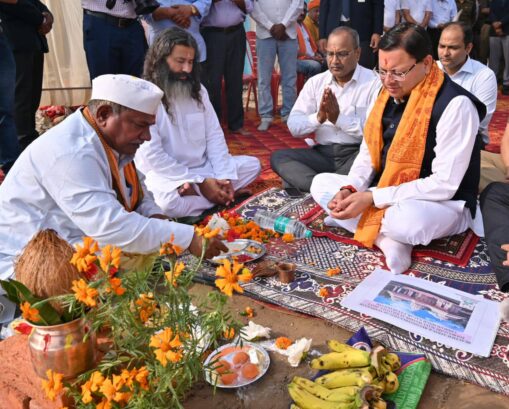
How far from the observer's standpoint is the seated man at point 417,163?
2.93 m

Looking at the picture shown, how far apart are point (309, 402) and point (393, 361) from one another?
43 centimetres

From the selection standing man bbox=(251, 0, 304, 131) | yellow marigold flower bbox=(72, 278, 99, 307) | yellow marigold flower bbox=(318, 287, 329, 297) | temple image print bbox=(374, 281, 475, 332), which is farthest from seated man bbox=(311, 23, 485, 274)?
standing man bbox=(251, 0, 304, 131)

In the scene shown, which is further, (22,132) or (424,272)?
(22,132)

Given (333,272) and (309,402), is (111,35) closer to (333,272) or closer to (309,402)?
(333,272)

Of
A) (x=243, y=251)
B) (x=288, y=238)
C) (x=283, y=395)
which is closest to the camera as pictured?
(x=283, y=395)

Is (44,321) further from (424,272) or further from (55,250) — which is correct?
(424,272)

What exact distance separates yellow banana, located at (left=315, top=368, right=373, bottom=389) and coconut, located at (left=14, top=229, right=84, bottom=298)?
0.97m

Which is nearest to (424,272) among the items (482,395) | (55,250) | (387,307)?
(387,307)

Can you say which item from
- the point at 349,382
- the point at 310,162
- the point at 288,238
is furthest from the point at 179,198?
the point at 349,382

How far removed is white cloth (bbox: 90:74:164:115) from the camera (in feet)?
7.38

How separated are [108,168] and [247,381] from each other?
1.14m

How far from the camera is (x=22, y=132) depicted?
4.81 m

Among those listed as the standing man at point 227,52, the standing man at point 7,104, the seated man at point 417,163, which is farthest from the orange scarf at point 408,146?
the standing man at point 227,52

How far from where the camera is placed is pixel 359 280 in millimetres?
2818
